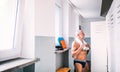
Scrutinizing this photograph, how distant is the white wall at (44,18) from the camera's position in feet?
6.22

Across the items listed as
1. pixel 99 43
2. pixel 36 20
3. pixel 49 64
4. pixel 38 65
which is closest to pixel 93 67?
pixel 99 43

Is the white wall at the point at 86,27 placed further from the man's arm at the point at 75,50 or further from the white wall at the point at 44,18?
the white wall at the point at 44,18

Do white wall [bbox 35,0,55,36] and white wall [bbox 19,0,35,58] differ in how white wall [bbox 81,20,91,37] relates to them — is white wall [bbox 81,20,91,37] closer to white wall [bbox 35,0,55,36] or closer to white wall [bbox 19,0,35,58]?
white wall [bbox 35,0,55,36]

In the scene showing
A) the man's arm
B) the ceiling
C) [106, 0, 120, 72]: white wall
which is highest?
the ceiling

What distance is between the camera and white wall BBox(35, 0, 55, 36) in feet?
6.22

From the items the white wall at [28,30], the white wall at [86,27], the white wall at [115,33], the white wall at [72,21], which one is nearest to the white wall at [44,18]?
the white wall at [28,30]

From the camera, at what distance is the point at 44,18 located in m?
2.10

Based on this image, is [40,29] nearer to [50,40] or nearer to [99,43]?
[50,40]

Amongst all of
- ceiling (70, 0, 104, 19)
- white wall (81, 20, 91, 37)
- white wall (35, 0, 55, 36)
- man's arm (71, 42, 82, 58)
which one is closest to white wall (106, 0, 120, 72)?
white wall (35, 0, 55, 36)

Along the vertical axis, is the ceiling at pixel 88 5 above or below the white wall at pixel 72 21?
above

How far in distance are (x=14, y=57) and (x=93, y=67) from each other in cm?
379

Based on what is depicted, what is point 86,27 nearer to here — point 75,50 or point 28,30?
point 75,50

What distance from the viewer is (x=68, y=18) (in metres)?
4.46

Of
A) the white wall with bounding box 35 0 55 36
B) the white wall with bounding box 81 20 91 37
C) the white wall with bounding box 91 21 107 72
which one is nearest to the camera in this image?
the white wall with bounding box 35 0 55 36
